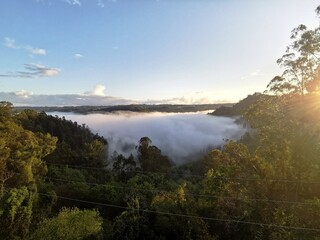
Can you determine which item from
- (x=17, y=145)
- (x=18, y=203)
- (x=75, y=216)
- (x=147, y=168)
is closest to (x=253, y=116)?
(x=75, y=216)

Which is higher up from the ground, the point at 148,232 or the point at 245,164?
the point at 245,164

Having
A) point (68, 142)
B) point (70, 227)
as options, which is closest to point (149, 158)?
point (70, 227)

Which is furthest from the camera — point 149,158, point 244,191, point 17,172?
point 149,158

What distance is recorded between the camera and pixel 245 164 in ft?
93.4

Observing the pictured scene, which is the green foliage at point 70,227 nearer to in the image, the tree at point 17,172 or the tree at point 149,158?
the tree at point 17,172

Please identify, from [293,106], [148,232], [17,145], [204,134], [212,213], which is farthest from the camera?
[204,134]

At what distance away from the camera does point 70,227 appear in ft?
95.0

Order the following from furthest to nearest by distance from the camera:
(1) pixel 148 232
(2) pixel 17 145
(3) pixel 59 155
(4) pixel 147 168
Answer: (3) pixel 59 155 < (4) pixel 147 168 < (2) pixel 17 145 < (1) pixel 148 232

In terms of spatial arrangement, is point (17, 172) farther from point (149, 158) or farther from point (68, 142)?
point (68, 142)

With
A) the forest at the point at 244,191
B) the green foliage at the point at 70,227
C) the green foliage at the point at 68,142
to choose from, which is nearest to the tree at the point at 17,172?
the forest at the point at 244,191

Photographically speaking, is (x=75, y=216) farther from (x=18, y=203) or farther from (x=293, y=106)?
(x=293, y=106)

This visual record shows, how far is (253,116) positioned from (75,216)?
15964 mm

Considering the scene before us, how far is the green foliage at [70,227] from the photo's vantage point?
2819 centimetres

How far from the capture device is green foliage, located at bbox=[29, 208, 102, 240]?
28188mm
